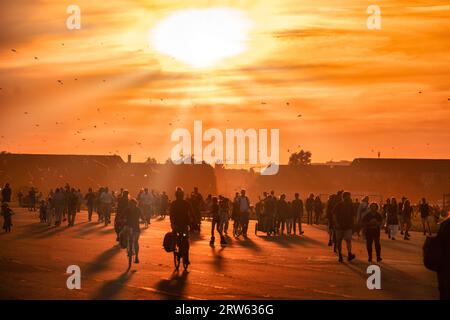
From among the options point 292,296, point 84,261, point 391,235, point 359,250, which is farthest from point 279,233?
point 292,296

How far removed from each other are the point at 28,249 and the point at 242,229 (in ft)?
48.0

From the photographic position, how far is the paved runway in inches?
717

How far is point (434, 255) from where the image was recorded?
428 inches

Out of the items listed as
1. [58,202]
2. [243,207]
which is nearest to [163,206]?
[58,202]

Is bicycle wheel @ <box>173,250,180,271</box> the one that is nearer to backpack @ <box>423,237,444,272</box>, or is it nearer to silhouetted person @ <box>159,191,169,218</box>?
backpack @ <box>423,237,444,272</box>

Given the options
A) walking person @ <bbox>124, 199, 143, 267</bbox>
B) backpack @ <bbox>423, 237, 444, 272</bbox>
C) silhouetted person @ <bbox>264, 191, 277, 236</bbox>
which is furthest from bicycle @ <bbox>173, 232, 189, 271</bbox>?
silhouetted person @ <bbox>264, 191, 277, 236</bbox>

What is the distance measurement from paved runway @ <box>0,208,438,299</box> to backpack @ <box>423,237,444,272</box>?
6.92m

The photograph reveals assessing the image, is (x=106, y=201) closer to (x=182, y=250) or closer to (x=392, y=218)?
(x=392, y=218)

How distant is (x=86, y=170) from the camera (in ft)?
548

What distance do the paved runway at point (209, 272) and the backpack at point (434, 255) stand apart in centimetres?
692

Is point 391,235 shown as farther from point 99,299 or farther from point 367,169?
point 367,169

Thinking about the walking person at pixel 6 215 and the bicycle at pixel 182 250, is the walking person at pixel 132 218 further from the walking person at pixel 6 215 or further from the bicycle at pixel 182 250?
the walking person at pixel 6 215

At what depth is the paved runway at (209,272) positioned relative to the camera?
18219mm
